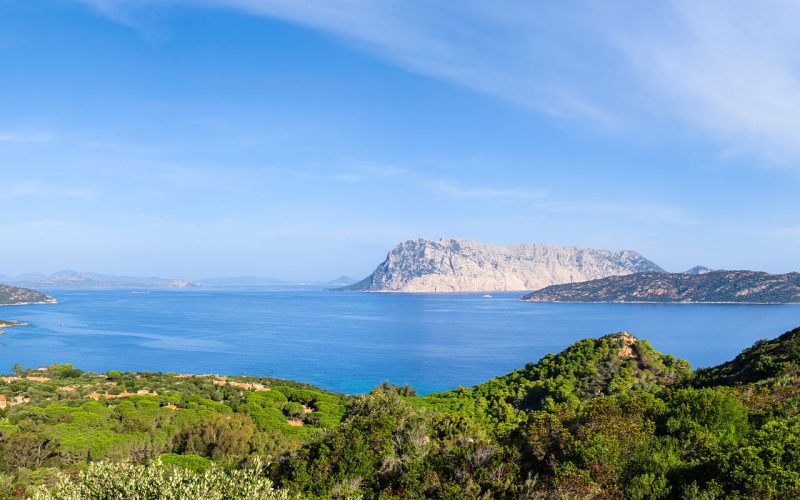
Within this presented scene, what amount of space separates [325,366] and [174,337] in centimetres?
4933

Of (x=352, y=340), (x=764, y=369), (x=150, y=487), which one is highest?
(x=764, y=369)

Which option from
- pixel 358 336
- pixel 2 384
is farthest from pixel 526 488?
pixel 358 336

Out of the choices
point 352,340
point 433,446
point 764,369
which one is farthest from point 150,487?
point 352,340

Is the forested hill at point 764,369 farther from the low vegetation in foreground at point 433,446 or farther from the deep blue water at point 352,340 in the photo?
the deep blue water at point 352,340

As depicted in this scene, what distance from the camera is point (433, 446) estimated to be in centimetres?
2050

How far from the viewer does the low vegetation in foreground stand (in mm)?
13984

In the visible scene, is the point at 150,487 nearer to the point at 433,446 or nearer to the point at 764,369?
the point at 433,446

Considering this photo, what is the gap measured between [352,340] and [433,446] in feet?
328

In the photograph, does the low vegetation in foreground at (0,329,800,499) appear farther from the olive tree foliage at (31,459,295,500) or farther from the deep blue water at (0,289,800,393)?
the deep blue water at (0,289,800,393)

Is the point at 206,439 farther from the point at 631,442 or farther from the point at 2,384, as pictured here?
the point at 2,384

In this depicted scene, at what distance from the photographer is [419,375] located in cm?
8069

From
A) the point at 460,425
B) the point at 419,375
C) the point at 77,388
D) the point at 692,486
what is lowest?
the point at 419,375

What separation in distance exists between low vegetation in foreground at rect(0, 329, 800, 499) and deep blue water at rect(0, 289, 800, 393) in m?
38.0

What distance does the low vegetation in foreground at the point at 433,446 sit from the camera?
1398cm
